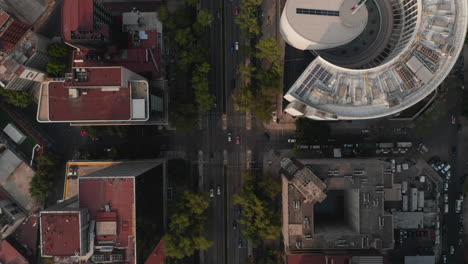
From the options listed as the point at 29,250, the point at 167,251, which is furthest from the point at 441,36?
the point at 29,250

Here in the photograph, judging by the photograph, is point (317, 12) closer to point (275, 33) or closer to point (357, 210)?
point (275, 33)

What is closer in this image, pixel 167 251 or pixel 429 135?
pixel 167 251

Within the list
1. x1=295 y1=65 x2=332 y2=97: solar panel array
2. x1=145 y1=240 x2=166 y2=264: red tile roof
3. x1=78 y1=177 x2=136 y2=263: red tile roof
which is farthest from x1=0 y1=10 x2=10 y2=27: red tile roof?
x1=295 y1=65 x2=332 y2=97: solar panel array

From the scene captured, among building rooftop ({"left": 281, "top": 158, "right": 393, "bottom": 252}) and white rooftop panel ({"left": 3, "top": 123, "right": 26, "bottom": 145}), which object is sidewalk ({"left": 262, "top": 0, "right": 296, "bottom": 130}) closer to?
building rooftop ({"left": 281, "top": 158, "right": 393, "bottom": 252})


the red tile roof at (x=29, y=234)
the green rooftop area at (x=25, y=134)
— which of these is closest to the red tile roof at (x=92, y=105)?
the green rooftop area at (x=25, y=134)

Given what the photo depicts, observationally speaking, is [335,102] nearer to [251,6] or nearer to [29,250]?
[251,6]

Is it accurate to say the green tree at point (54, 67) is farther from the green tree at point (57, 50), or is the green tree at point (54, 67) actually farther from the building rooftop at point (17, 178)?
the building rooftop at point (17, 178)

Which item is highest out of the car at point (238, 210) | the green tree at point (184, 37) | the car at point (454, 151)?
the green tree at point (184, 37)
